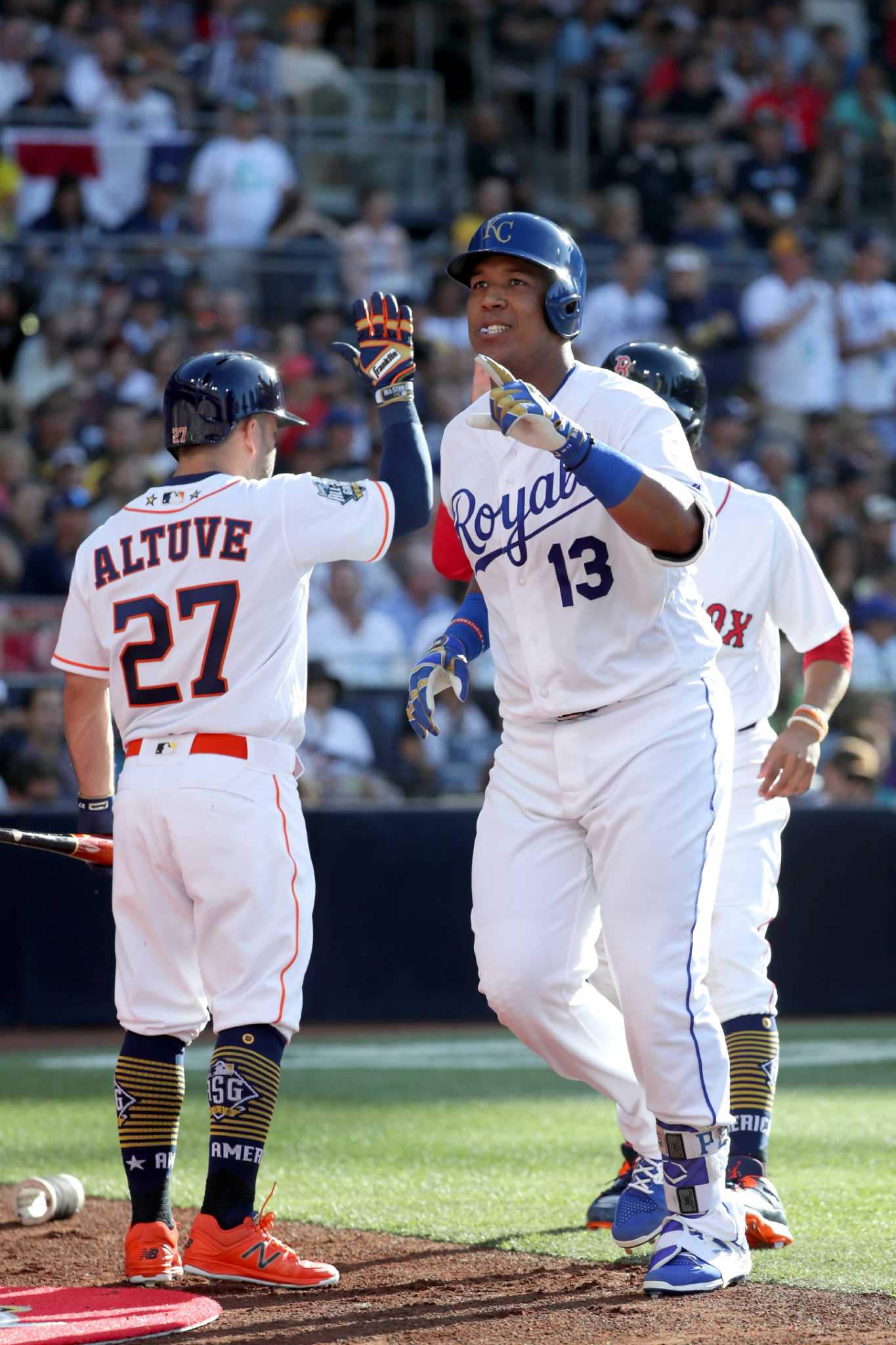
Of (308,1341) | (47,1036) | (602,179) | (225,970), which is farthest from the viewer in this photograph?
(602,179)

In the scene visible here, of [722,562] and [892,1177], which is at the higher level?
[722,562]

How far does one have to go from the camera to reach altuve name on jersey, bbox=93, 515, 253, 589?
14.9ft

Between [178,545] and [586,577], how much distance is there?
1.03 meters

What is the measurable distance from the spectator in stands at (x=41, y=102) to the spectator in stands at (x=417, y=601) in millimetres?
5018

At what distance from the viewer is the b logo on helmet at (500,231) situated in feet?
14.4

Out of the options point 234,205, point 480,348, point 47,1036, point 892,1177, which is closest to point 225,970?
point 480,348

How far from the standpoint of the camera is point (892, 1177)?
5852 mm

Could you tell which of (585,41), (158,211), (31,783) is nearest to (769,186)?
(585,41)

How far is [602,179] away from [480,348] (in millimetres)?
13480

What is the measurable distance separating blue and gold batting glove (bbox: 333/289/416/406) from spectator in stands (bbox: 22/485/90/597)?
6.74 meters

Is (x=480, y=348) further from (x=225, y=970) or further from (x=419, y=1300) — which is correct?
(x=419, y=1300)

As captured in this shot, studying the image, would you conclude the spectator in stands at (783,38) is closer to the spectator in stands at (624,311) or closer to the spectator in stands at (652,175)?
the spectator in stands at (652,175)

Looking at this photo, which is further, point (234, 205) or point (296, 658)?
point (234, 205)

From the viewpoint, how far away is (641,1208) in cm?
453
